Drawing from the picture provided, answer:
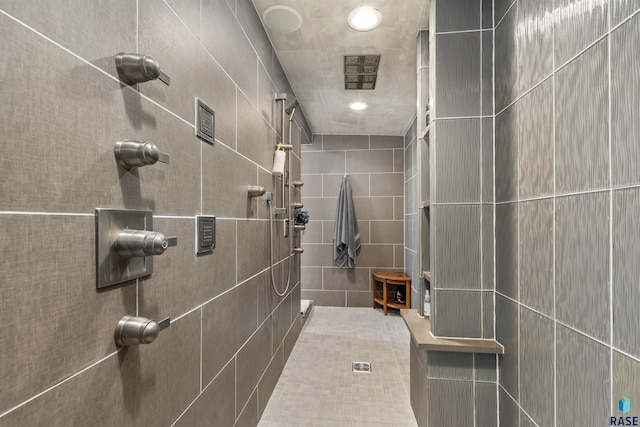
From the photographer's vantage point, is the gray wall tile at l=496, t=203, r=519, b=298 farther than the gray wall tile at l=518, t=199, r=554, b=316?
Yes

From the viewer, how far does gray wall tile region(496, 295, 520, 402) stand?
1.23m

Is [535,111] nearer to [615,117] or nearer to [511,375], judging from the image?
[615,117]

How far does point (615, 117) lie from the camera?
2.44 ft

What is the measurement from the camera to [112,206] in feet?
2.30

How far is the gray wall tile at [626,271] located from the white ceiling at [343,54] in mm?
1354

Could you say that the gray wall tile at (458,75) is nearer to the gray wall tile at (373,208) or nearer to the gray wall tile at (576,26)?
the gray wall tile at (576,26)

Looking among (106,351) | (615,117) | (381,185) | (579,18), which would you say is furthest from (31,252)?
(381,185)

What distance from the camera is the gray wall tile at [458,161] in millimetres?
1438

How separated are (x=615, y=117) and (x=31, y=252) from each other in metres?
1.22

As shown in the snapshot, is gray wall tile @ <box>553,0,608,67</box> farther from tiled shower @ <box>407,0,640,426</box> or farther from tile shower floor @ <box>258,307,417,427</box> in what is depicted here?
tile shower floor @ <box>258,307,417,427</box>

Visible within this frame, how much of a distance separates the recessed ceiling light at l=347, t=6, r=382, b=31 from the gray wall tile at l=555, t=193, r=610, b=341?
1301mm

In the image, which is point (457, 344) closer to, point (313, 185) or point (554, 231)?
point (554, 231)

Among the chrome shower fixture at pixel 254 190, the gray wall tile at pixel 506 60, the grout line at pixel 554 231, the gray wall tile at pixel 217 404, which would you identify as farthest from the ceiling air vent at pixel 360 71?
the gray wall tile at pixel 217 404

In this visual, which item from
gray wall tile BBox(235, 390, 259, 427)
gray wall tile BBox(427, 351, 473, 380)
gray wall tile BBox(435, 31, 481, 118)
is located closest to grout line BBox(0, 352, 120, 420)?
gray wall tile BBox(235, 390, 259, 427)
